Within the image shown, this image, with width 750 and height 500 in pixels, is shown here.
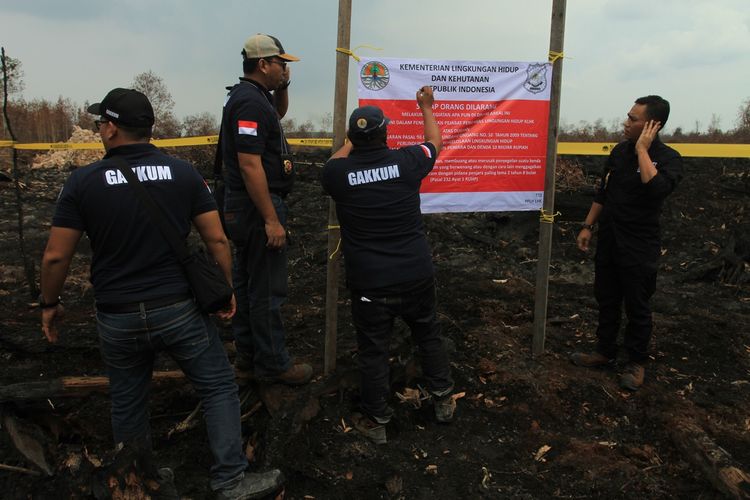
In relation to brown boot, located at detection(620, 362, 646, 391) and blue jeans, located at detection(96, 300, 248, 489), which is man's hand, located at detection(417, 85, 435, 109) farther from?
brown boot, located at detection(620, 362, 646, 391)

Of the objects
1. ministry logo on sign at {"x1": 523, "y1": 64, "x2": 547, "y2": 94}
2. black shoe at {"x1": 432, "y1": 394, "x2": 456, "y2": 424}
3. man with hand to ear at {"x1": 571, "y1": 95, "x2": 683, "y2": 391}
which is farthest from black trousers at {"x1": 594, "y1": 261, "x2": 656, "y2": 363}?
black shoe at {"x1": 432, "y1": 394, "x2": 456, "y2": 424}

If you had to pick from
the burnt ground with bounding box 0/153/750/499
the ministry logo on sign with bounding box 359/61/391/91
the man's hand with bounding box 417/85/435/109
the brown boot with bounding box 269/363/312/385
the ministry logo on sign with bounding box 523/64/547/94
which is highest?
the ministry logo on sign with bounding box 523/64/547/94

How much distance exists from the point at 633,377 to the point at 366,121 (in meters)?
2.86

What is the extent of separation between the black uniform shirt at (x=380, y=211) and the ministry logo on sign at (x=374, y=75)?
0.67m

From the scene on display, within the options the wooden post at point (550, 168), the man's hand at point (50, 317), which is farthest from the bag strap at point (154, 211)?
the wooden post at point (550, 168)

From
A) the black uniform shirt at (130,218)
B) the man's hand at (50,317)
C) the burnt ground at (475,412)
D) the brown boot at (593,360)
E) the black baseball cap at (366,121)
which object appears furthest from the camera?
the brown boot at (593,360)

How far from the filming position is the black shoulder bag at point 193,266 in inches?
97.5

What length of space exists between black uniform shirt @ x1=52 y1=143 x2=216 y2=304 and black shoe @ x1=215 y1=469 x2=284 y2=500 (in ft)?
3.35

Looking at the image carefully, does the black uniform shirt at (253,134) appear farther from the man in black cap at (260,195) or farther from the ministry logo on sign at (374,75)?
the ministry logo on sign at (374,75)

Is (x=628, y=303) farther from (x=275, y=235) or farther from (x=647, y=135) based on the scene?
(x=275, y=235)

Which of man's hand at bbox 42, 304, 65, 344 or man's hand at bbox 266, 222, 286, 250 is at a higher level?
man's hand at bbox 266, 222, 286, 250

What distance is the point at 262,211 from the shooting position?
3.27 meters

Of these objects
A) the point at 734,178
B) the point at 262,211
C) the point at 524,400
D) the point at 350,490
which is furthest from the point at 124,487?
the point at 734,178

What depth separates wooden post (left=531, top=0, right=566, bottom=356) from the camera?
4.04 m
